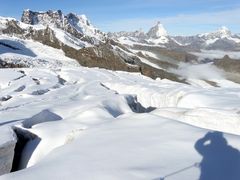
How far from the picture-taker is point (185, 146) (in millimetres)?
11773

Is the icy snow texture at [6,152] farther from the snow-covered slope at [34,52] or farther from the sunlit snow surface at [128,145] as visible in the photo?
the snow-covered slope at [34,52]

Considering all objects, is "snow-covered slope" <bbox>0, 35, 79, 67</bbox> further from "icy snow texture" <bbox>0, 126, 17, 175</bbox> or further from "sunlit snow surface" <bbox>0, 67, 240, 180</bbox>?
"icy snow texture" <bbox>0, 126, 17, 175</bbox>

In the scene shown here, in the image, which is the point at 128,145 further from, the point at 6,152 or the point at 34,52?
the point at 34,52

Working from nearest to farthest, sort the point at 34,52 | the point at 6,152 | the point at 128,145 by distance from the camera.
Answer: the point at 128,145, the point at 6,152, the point at 34,52

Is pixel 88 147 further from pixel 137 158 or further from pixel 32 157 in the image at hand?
pixel 32 157

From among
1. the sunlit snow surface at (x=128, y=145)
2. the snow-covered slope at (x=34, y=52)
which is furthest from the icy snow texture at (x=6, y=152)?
the snow-covered slope at (x=34, y=52)

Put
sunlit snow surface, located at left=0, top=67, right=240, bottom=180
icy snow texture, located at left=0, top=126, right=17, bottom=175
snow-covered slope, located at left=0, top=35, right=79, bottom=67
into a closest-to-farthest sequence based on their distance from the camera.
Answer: sunlit snow surface, located at left=0, top=67, right=240, bottom=180
icy snow texture, located at left=0, top=126, right=17, bottom=175
snow-covered slope, located at left=0, top=35, right=79, bottom=67

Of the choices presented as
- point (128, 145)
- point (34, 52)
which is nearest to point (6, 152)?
point (128, 145)

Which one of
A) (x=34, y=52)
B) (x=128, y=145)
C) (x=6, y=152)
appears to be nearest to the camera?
(x=128, y=145)

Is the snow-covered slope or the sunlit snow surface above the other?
the sunlit snow surface

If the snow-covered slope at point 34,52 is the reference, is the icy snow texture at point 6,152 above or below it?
above

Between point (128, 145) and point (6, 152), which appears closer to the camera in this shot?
point (128, 145)

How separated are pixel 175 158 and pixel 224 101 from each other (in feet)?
50.2

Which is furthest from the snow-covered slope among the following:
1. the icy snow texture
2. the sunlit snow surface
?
the icy snow texture
